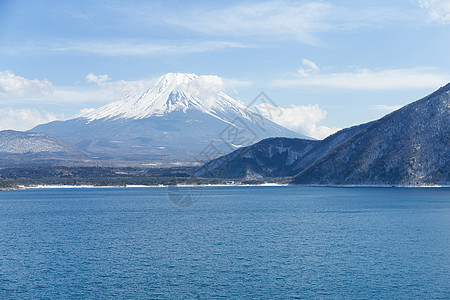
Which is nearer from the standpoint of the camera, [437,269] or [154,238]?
[437,269]

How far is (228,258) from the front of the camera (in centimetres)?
5694

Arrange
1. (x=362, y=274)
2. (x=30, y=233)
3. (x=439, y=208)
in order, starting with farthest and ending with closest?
1. (x=439, y=208)
2. (x=30, y=233)
3. (x=362, y=274)

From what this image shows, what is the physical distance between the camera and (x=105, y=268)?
52.4 meters

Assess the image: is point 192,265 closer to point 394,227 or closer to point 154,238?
point 154,238

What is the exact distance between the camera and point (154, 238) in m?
71.6

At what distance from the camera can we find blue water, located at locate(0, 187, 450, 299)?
4456 cm

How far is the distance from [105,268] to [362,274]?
25657 mm

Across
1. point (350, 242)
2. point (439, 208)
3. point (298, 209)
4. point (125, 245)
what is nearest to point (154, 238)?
point (125, 245)

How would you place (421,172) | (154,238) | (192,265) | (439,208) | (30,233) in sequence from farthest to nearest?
1. (421,172)
2. (439,208)
3. (30,233)
4. (154,238)
5. (192,265)

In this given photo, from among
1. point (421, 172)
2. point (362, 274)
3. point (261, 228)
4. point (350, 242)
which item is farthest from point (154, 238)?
point (421, 172)

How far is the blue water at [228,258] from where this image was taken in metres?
44.6

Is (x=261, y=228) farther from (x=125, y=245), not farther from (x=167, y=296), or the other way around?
(x=167, y=296)

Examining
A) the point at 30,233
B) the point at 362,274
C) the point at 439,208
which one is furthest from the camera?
the point at 439,208

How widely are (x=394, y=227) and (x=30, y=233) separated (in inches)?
2260
